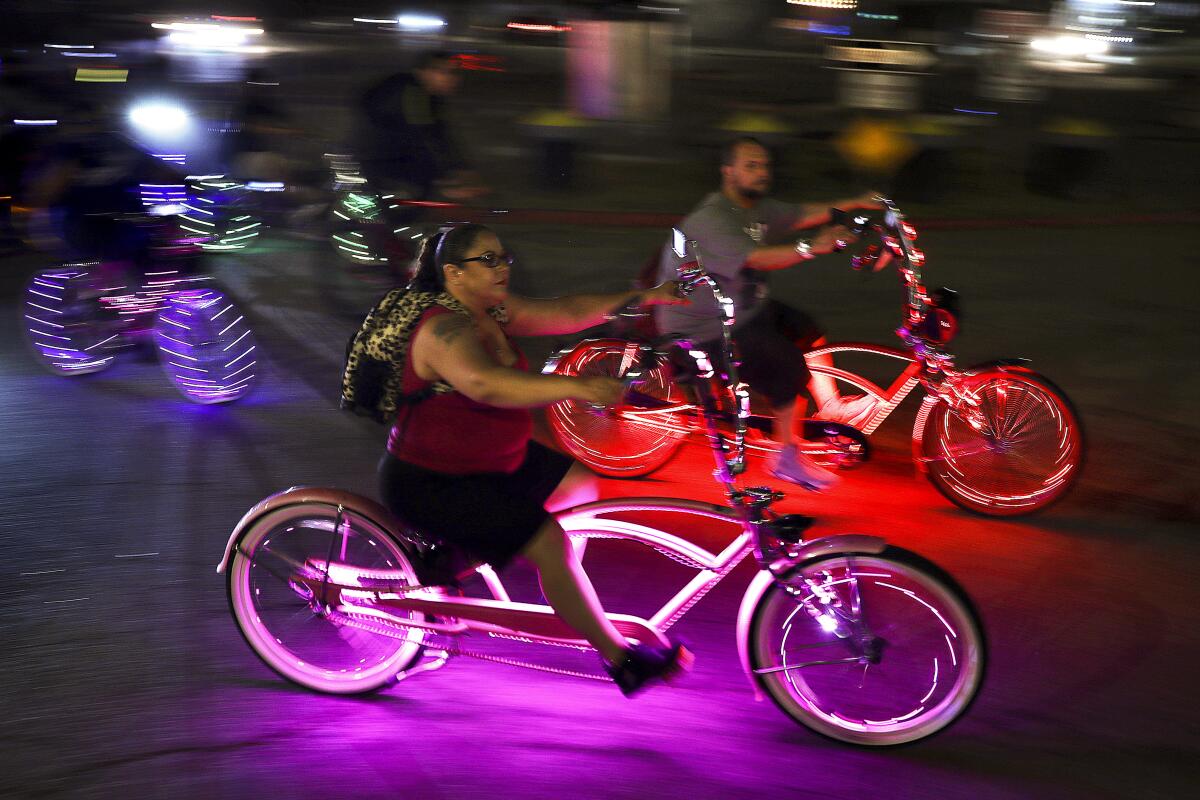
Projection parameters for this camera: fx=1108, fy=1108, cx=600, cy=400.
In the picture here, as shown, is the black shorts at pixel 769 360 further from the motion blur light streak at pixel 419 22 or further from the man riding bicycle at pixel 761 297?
the motion blur light streak at pixel 419 22

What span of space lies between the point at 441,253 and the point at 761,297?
6.76ft

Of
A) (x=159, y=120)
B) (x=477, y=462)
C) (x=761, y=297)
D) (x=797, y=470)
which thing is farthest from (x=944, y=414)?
(x=159, y=120)

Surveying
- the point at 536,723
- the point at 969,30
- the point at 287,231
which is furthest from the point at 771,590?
the point at 969,30

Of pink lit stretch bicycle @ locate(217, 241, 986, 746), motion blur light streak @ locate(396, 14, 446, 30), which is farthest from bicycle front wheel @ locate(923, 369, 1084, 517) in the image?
motion blur light streak @ locate(396, 14, 446, 30)

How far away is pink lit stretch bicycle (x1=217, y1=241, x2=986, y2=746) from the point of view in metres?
3.48

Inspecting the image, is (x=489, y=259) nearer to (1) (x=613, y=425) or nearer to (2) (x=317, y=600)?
(2) (x=317, y=600)

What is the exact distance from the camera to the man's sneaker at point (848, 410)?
5602mm

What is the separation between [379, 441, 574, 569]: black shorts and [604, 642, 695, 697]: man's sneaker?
51cm

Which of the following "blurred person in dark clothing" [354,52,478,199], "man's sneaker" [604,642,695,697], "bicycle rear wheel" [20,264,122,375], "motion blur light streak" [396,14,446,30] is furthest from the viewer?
"motion blur light streak" [396,14,446,30]

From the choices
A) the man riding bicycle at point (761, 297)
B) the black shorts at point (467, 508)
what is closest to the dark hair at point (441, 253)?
the black shorts at point (467, 508)

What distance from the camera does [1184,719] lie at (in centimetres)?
378

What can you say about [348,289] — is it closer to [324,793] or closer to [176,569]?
[176,569]

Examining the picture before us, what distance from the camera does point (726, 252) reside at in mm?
5062

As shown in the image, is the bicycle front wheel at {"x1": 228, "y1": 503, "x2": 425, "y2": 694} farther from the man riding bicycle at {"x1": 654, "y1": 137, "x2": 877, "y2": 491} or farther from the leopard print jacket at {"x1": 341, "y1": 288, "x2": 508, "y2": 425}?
the man riding bicycle at {"x1": 654, "y1": 137, "x2": 877, "y2": 491}
